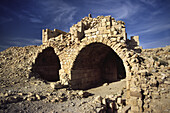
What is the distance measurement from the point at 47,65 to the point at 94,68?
4234 mm

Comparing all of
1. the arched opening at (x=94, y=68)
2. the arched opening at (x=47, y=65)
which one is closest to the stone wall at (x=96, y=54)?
the arched opening at (x=94, y=68)

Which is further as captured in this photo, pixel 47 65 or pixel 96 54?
pixel 47 65

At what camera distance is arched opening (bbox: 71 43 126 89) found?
7910 millimetres

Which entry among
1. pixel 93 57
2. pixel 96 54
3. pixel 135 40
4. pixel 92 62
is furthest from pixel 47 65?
pixel 135 40

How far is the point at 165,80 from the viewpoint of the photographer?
16.1ft

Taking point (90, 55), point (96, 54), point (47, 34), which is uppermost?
point (47, 34)

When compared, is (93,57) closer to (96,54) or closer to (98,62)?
(96,54)

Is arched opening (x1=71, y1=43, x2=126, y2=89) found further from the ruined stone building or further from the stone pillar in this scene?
the stone pillar

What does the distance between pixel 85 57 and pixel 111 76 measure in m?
4.06

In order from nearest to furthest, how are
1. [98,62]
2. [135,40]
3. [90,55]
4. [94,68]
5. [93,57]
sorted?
1. [135,40]
2. [90,55]
3. [93,57]
4. [94,68]
5. [98,62]

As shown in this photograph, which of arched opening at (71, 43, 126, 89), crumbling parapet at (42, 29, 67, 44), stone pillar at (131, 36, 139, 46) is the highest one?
crumbling parapet at (42, 29, 67, 44)

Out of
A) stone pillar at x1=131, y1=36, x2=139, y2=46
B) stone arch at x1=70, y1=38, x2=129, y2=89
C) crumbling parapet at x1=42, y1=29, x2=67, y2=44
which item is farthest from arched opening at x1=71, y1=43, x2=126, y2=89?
crumbling parapet at x1=42, y1=29, x2=67, y2=44

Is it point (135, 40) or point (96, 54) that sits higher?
point (135, 40)

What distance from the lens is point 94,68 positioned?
9.82m
